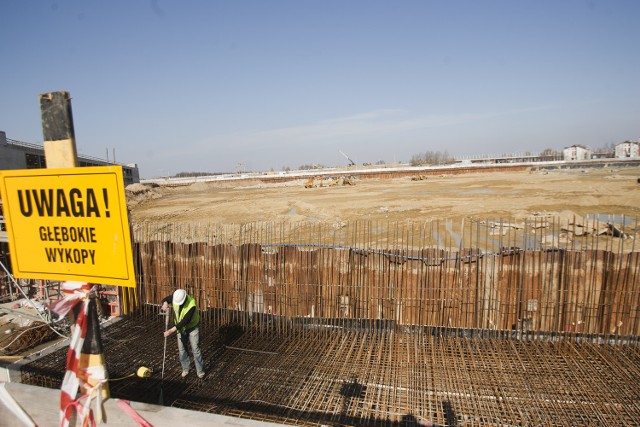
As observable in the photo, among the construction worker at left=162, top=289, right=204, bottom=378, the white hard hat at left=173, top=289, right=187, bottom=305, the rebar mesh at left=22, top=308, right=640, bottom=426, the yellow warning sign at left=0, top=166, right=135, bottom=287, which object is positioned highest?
the yellow warning sign at left=0, top=166, right=135, bottom=287

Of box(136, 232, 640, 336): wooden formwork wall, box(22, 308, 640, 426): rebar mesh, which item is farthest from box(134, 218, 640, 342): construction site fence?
box(22, 308, 640, 426): rebar mesh

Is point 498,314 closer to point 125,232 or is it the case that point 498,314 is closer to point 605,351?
point 605,351

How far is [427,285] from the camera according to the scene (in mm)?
7094

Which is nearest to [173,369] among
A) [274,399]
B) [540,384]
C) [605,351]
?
[274,399]

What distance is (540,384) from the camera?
5.44 m

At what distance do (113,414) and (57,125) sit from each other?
193 centimetres

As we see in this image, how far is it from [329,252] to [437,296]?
234 centimetres

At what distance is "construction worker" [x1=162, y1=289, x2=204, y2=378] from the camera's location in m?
5.65

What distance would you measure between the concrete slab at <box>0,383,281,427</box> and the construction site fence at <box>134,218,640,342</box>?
5.35m

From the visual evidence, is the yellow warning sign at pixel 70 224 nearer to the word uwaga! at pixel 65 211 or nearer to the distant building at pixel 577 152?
the word uwaga! at pixel 65 211

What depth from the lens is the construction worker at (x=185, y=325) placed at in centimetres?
565

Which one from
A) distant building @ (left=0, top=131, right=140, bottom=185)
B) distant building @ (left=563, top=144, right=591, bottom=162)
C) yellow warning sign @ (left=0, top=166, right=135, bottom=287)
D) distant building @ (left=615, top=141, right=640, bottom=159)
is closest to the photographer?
yellow warning sign @ (left=0, top=166, right=135, bottom=287)

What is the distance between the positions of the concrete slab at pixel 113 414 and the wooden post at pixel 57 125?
5.19ft

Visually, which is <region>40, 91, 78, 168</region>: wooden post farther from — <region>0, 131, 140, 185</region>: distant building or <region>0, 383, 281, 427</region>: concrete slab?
<region>0, 131, 140, 185</region>: distant building
